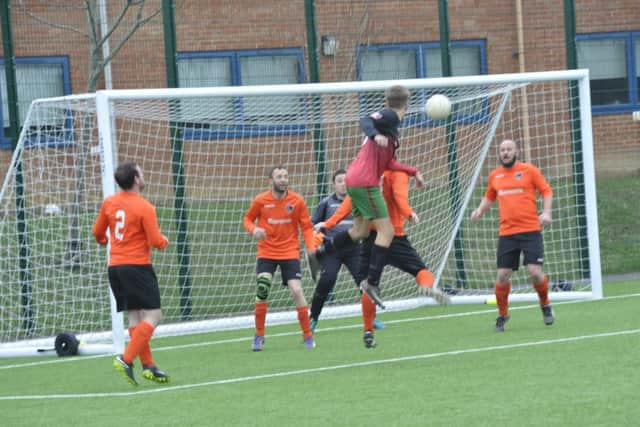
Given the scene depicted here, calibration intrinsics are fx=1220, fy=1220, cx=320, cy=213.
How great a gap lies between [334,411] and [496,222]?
11.1 m

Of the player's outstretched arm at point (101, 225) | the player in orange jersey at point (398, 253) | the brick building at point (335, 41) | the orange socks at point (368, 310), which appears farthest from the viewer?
the brick building at point (335, 41)

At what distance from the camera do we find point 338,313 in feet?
52.0

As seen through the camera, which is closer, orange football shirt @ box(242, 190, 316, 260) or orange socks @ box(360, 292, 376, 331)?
orange socks @ box(360, 292, 376, 331)

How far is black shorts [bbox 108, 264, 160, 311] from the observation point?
997 cm

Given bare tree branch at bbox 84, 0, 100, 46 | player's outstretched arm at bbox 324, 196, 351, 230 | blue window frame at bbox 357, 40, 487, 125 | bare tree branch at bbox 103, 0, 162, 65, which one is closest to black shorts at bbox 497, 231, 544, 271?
player's outstretched arm at bbox 324, 196, 351, 230

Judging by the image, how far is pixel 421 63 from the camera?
1794cm

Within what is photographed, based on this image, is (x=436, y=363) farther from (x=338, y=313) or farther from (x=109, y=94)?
(x=338, y=313)

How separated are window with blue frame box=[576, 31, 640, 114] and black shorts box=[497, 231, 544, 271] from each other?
7.53m

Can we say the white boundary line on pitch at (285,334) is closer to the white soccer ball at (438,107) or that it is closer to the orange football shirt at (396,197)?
the orange football shirt at (396,197)

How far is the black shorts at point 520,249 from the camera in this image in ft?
40.7

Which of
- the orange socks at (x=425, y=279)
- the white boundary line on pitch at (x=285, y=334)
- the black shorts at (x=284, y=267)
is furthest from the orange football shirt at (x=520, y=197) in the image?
the white boundary line on pitch at (x=285, y=334)

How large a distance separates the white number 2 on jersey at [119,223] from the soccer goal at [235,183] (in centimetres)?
208

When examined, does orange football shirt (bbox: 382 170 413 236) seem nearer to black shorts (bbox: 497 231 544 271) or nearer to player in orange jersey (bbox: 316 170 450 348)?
player in orange jersey (bbox: 316 170 450 348)

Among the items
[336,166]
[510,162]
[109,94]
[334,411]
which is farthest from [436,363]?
[336,166]
